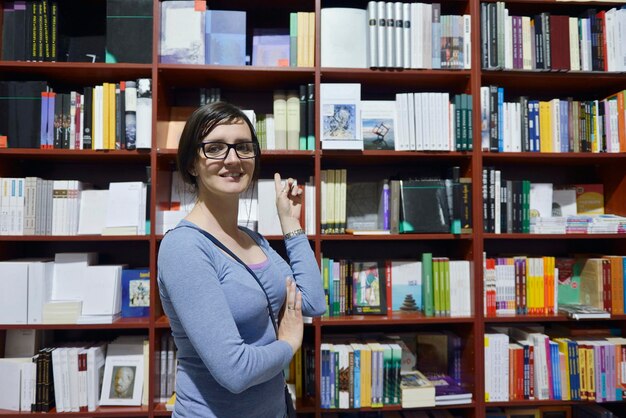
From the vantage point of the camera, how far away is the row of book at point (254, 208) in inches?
73.2

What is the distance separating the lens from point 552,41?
1.94 metres

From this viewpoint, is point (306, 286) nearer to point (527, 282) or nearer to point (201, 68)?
point (201, 68)

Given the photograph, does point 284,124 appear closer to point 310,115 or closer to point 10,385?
point 310,115

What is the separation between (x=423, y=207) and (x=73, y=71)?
6.28 feet

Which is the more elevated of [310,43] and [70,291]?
[310,43]

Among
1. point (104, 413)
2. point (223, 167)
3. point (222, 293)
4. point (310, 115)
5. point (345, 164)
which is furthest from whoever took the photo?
point (345, 164)

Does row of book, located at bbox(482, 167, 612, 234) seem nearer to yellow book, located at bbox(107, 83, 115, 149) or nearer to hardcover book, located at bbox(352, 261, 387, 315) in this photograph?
hardcover book, located at bbox(352, 261, 387, 315)

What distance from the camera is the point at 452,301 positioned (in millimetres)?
1916

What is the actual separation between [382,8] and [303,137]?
78 centimetres

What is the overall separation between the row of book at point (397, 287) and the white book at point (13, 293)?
1461 millimetres

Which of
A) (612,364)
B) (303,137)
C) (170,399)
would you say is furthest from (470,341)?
(170,399)

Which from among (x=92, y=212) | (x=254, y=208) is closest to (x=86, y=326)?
(x=92, y=212)

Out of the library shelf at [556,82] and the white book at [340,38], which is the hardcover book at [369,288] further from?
the library shelf at [556,82]

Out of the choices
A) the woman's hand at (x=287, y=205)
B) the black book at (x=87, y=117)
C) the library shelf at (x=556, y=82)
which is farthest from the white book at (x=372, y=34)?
the black book at (x=87, y=117)
